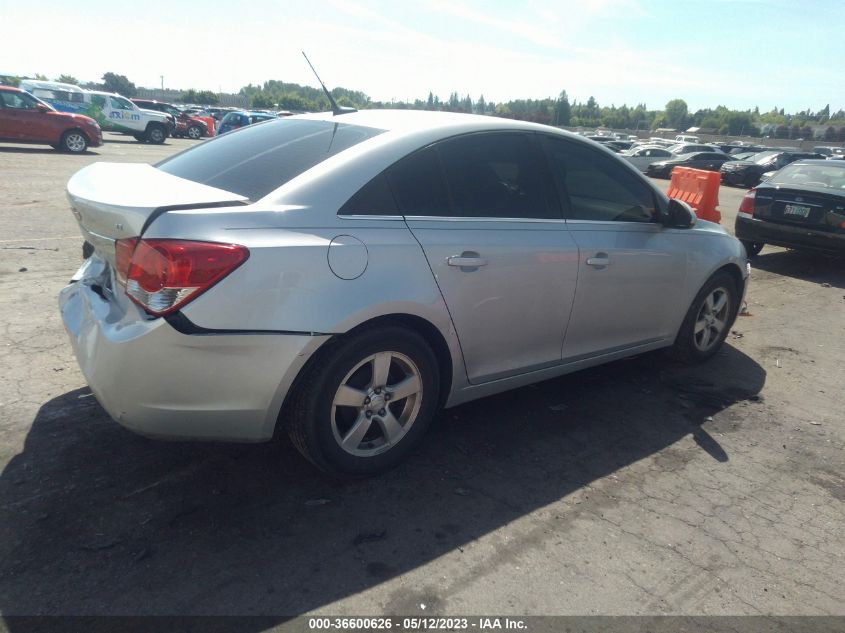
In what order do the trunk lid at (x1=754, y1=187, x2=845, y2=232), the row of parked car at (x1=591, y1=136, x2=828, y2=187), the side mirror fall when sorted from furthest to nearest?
the row of parked car at (x1=591, y1=136, x2=828, y2=187) < the trunk lid at (x1=754, y1=187, x2=845, y2=232) < the side mirror

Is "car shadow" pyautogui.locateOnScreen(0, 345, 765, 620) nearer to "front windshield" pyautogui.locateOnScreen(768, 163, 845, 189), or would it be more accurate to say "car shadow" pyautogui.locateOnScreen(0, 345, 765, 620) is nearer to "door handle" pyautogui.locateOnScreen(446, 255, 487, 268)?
"door handle" pyautogui.locateOnScreen(446, 255, 487, 268)

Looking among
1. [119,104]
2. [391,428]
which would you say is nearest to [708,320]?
[391,428]

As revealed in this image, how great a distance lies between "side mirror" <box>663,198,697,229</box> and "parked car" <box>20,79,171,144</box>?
2815 cm

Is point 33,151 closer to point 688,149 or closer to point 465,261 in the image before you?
point 465,261

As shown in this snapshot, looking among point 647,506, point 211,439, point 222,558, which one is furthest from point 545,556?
point 211,439

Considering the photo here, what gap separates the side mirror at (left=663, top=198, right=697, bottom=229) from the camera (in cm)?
440

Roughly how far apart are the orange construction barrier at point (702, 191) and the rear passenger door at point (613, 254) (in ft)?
18.1

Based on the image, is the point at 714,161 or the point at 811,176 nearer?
the point at 811,176

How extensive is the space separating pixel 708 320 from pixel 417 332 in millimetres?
2868

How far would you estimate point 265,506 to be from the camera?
294 cm

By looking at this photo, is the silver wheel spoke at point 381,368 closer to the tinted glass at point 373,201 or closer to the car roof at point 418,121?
the tinted glass at point 373,201

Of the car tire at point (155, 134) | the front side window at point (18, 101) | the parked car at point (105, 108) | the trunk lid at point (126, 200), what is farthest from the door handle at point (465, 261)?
the car tire at point (155, 134)

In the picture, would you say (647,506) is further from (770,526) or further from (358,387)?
(358,387)

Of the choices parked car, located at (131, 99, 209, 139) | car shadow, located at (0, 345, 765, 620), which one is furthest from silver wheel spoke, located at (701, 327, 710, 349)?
parked car, located at (131, 99, 209, 139)
